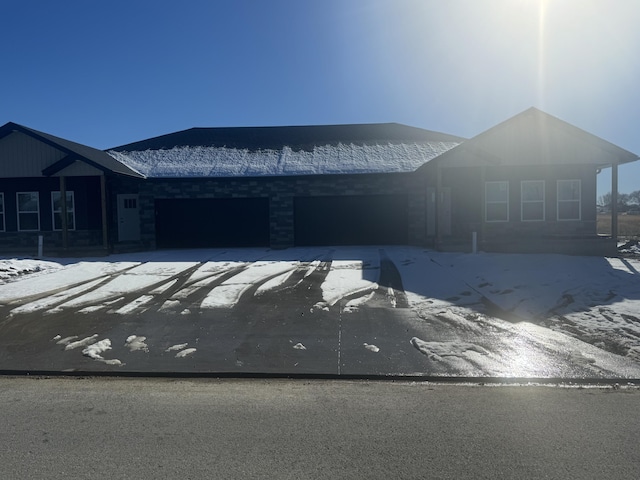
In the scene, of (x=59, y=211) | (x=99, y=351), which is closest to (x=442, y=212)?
(x=59, y=211)

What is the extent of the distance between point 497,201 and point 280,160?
8731 millimetres

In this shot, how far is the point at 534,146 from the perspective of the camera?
57.4ft

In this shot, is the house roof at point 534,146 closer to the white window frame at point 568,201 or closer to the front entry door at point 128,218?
the white window frame at point 568,201

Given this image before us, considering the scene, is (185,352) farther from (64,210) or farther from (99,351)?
(64,210)

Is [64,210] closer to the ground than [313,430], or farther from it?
farther from it

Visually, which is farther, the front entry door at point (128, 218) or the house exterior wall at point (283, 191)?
the front entry door at point (128, 218)

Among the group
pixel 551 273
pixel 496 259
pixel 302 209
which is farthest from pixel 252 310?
pixel 302 209

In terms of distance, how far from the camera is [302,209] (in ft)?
64.3

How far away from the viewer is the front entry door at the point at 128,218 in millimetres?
19938

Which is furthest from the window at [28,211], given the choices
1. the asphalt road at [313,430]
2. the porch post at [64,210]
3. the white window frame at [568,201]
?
the white window frame at [568,201]

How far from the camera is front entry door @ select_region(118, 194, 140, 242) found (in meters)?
19.9

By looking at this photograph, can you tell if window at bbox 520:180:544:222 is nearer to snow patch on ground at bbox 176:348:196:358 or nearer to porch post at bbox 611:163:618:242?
porch post at bbox 611:163:618:242

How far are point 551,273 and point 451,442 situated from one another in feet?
30.1

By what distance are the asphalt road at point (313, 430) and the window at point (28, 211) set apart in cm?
1597
